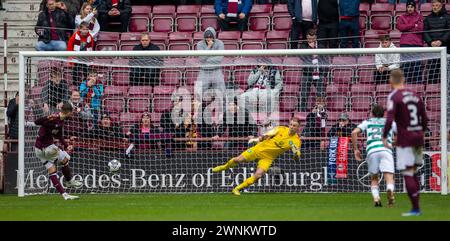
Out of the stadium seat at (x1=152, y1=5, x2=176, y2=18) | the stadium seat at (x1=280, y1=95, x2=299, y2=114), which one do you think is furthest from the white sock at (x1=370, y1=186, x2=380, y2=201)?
the stadium seat at (x1=152, y1=5, x2=176, y2=18)

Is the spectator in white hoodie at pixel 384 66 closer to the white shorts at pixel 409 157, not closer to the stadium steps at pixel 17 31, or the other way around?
the white shorts at pixel 409 157

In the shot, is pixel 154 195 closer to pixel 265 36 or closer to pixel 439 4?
pixel 265 36

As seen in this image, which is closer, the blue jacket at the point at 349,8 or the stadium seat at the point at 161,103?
the stadium seat at the point at 161,103

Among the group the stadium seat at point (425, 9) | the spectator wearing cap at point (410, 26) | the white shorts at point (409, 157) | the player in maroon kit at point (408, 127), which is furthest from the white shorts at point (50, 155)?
A: the stadium seat at point (425, 9)

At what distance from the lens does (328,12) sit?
79.1 feet

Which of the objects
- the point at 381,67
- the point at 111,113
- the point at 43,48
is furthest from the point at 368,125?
the point at 43,48

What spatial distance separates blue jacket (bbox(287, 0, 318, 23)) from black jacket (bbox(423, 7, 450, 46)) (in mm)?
2373

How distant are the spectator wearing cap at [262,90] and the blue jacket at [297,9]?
81.6 inches

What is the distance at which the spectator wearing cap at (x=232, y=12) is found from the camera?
81.6 feet

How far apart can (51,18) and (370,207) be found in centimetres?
996

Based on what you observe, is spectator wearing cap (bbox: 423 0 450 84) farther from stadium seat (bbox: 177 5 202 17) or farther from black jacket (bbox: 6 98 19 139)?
black jacket (bbox: 6 98 19 139)

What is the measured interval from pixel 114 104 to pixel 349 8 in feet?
17.9

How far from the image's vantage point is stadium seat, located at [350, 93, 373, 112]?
22.2 m
